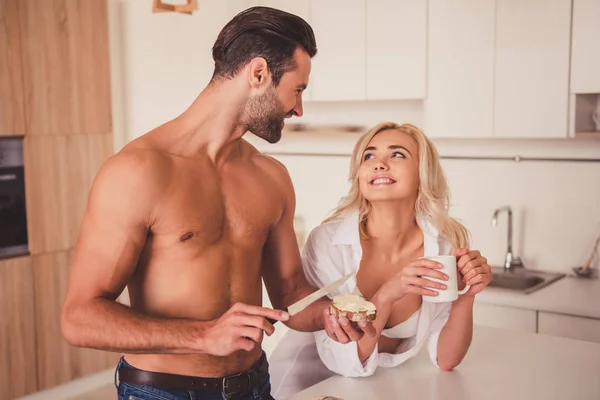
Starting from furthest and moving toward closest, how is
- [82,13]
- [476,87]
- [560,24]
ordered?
[82,13] < [476,87] < [560,24]

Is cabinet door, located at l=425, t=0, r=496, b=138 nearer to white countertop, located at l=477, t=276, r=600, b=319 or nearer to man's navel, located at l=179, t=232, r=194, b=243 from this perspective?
white countertop, located at l=477, t=276, r=600, b=319

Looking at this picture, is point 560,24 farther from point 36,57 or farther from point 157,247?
point 36,57

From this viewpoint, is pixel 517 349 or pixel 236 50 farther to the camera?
pixel 517 349

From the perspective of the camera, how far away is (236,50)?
1.75 metres

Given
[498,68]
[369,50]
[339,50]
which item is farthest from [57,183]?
[498,68]

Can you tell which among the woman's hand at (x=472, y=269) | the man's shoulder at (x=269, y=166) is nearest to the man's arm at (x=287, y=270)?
the man's shoulder at (x=269, y=166)

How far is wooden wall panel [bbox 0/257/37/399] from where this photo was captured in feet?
13.3

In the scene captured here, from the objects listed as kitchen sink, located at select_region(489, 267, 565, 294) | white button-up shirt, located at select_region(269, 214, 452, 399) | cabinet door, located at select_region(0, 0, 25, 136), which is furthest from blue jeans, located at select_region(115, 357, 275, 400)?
cabinet door, located at select_region(0, 0, 25, 136)

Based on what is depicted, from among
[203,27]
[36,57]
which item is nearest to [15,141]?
[36,57]

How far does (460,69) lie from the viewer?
3.60 meters

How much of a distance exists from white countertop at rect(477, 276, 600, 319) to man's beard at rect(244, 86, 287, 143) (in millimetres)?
1870

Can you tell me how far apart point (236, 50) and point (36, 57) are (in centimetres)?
276

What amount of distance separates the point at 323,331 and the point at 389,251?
0.38m

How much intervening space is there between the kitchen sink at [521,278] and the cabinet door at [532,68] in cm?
71
